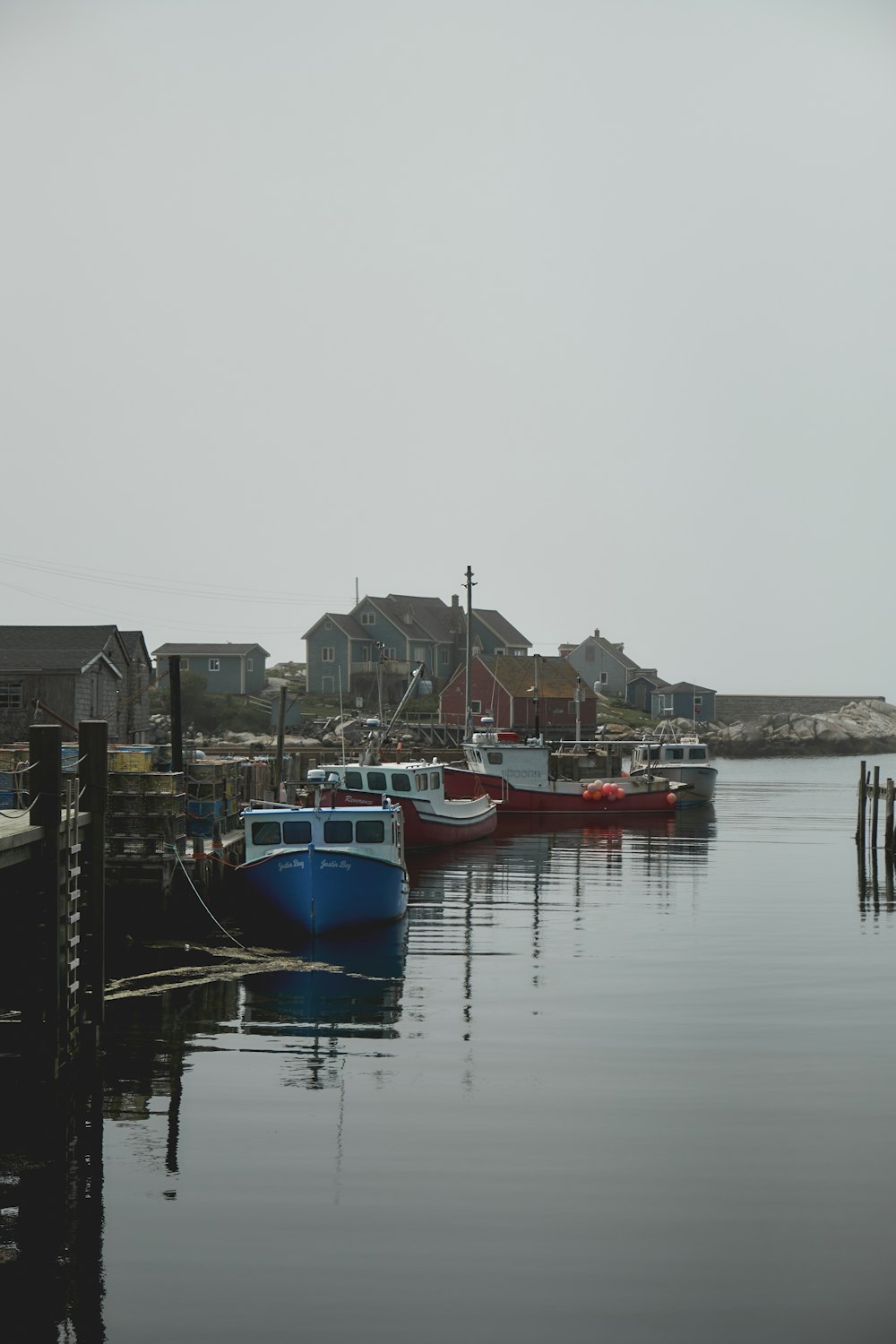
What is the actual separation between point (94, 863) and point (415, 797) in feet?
96.2

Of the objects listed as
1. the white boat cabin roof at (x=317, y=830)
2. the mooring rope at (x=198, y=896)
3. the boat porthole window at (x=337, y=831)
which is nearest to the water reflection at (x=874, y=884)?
the white boat cabin roof at (x=317, y=830)

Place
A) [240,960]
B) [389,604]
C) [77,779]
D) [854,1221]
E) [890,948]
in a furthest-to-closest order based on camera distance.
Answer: [389,604] < [890,948] < [240,960] < [77,779] < [854,1221]

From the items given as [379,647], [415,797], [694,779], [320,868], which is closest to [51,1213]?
[320,868]

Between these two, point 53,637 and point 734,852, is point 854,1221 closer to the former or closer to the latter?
point 734,852

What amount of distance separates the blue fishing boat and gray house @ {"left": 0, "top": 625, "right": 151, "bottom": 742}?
1122 inches

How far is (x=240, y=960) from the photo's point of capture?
2564cm

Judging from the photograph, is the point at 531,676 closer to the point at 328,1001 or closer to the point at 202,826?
the point at 202,826

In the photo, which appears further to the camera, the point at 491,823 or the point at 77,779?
the point at 491,823

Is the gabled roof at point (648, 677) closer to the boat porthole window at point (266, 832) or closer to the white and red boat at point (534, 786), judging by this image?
the white and red boat at point (534, 786)

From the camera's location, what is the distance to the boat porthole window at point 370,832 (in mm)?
29375

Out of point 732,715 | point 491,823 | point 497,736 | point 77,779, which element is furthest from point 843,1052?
point 732,715

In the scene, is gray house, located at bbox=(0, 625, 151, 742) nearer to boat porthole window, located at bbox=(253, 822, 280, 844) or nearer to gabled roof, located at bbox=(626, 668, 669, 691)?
boat porthole window, located at bbox=(253, 822, 280, 844)

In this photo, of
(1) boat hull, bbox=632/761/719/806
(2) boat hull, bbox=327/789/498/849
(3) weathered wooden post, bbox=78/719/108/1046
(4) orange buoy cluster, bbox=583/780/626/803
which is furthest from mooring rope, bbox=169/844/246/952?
(1) boat hull, bbox=632/761/719/806

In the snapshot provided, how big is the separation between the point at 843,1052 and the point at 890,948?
10.4 meters
